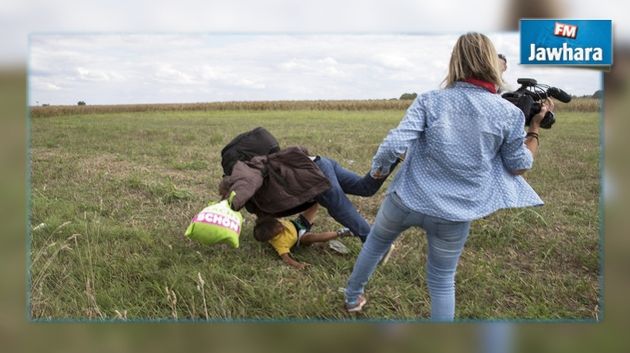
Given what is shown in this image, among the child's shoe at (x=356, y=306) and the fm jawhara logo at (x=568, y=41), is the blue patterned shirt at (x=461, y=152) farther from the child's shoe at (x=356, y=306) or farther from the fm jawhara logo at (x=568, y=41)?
the child's shoe at (x=356, y=306)

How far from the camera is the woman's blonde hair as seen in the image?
194 cm

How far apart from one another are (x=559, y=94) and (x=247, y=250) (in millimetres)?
1632

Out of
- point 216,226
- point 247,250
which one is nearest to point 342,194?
point 247,250

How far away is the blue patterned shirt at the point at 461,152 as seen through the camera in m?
1.97

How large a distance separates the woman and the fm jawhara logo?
277 millimetres

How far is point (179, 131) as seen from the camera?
336 centimetres

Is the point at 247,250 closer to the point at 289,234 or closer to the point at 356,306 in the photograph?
the point at 289,234

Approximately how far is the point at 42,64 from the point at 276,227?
1292 mm

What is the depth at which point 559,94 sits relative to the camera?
219 cm

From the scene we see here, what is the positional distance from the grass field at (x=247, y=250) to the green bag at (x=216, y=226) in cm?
26

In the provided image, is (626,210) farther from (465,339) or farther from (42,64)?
(42,64)

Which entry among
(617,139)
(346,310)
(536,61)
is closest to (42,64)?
(346,310)

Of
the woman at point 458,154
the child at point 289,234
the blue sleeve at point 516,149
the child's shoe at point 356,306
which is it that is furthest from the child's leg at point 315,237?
the blue sleeve at point 516,149

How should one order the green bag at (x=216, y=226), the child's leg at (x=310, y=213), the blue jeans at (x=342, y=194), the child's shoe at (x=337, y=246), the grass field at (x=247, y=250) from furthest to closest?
the child's leg at (x=310, y=213) < the child's shoe at (x=337, y=246) < the blue jeans at (x=342, y=194) < the grass field at (x=247, y=250) < the green bag at (x=216, y=226)
